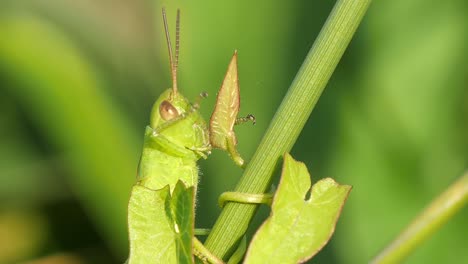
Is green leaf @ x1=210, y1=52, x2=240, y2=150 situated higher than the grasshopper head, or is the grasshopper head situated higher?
green leaf @ x1=210, y1=52, x2=240, y2=150

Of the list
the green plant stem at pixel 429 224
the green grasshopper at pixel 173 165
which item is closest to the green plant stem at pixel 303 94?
the green grasshopper at pixel 173 165

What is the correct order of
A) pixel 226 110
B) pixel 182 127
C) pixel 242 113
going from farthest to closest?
pixel 242 113 → pixel 182 127 → pixel 226 110

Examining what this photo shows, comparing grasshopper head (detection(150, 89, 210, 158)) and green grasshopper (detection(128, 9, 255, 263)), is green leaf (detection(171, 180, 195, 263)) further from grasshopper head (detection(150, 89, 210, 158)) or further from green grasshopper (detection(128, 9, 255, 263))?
grasshopper head (detection(150, 89, 210, 158))

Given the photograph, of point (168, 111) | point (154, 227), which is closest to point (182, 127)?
point (168, 111)

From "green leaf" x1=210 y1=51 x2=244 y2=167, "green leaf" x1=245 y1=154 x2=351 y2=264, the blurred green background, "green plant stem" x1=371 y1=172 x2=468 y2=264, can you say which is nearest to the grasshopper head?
"green leaf" x1=210 y1=51 x2=244 y2=167

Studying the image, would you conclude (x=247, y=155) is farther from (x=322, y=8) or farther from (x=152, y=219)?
(x=152, y=219)

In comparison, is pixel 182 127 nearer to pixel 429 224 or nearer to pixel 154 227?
pixel 154 227
